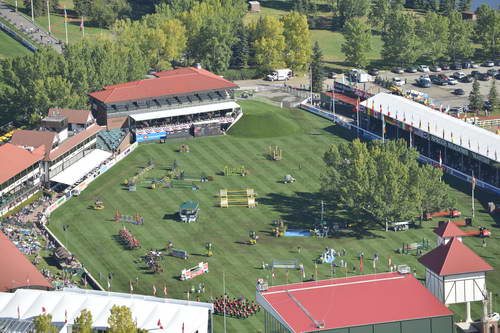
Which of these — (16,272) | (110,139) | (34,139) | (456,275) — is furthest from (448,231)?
(110,139)

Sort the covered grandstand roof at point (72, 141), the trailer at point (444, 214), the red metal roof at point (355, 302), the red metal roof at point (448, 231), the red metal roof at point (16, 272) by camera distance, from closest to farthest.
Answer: the red metal roof at point (355, 302) < the red metal roof at point (448, 231) < the red metal roof at point (16, 272) < the trailer at point (444, 214) < the covered grandstand roof at point (72, 141)

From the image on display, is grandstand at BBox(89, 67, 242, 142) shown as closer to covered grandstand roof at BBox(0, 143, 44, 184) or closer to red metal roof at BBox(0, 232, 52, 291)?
covered grandstand roof at BBox(0, 143, 44, 184)

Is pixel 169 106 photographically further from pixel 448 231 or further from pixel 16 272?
pixel 448 231

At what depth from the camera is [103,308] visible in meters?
124

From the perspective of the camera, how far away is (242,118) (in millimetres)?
193000

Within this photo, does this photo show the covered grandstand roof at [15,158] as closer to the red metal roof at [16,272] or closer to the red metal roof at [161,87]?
the red metal roof at [16,272]

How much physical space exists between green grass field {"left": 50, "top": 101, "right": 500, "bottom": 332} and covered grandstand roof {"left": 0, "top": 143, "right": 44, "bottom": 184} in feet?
23.9

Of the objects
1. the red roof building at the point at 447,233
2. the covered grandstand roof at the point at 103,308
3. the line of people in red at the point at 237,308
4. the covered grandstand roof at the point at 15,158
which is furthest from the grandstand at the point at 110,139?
the red roof building at the point at 447,233

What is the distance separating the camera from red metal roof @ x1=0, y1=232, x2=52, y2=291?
131 m

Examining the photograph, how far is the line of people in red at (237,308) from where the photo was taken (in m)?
132

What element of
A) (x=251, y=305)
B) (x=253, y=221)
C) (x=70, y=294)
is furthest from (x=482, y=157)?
(x=70, y=294)

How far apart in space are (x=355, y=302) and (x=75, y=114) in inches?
2936

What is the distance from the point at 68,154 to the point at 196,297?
4241 centimetres

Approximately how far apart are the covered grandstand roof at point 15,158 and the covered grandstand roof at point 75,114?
37.6 ft
